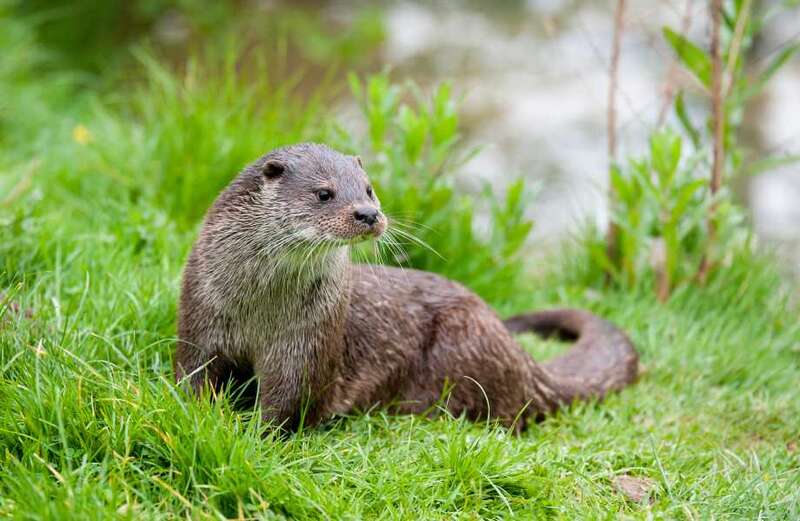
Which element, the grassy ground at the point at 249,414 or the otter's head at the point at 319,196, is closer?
the grassy ground at the point at 249,414

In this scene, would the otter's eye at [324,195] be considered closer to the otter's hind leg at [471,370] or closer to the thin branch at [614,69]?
the otter's hind leg at [471,370]

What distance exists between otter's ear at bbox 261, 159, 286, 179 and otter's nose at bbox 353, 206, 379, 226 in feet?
1.04

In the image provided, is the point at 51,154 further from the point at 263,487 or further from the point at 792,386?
the point at 792,386

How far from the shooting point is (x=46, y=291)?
3465mm

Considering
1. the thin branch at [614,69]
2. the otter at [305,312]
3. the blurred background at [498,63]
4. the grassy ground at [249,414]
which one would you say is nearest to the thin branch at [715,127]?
the grassy ground at [249,414]

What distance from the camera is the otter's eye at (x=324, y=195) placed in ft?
9.64

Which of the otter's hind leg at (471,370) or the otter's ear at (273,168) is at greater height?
the otter's ear at (273,168)

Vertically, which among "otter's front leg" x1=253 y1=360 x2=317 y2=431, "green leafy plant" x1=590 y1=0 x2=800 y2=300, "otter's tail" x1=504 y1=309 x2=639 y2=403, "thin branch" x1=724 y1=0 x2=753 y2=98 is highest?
"thin branch" x1=724 y1=0 x2=753 y2=98

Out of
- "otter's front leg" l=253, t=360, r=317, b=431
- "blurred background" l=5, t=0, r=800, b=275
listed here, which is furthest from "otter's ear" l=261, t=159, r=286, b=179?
"blurred background" l=5, t=0, r=800, b=275

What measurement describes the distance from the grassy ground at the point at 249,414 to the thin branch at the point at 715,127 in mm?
189

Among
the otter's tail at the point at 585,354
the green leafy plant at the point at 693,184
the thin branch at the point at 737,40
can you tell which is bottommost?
the otter's tail at the point at 585,354

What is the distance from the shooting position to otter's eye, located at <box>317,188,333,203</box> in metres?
2.94

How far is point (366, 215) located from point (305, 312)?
1.28 ft

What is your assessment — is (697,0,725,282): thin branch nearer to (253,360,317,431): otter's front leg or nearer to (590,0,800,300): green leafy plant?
(590,0,800,300): green leafy plant
